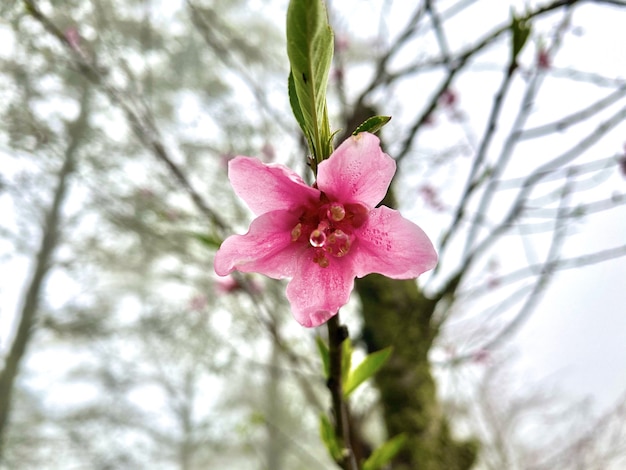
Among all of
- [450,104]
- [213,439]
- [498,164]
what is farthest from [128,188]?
[213,439]

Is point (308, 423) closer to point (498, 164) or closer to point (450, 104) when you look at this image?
point (450, 104)

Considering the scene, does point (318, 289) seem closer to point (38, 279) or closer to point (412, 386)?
point (412, 386)

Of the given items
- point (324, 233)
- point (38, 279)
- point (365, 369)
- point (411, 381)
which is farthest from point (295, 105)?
point (38, 279)

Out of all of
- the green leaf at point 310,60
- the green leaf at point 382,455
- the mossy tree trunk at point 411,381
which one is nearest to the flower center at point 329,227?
the green leaf at point 310,60

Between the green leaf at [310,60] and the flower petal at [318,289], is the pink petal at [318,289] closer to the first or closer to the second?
the flower petal at [318,289]

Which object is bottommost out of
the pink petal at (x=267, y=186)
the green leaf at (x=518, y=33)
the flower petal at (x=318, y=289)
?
the flower petal at (x=318, y=289)

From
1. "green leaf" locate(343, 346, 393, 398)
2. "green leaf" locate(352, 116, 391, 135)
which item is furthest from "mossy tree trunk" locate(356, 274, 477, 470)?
"green leaf" locate(352, 116, 391, 135)
